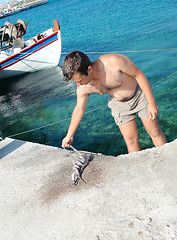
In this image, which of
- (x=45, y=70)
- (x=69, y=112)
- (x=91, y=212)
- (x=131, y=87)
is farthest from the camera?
(x=45, y=70)

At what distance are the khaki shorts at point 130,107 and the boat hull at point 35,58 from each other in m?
10.6

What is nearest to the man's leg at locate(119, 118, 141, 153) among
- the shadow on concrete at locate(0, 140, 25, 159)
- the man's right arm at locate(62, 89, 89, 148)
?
the man's right arm at locate(62, 89, 89, 148)

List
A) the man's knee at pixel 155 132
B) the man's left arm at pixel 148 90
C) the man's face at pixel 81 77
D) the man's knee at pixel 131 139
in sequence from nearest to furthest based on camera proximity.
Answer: the man's face at pixel 81 77
the man's left arm at pixel 148 90
the man's knee at pixel 155 132
the man's knee at pixel 131 139

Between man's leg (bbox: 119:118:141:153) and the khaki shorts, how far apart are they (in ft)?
0.24

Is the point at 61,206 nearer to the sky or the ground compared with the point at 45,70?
nearer to the sky

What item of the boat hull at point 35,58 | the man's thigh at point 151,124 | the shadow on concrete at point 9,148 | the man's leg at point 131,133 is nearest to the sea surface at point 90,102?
the boat hull at point 35,58

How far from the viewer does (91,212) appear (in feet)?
8.73

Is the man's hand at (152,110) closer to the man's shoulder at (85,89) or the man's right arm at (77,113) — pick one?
the man's shoulder at (85,89)

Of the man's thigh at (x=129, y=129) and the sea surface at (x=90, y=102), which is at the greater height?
the man's thigh at (x=129, y=129)

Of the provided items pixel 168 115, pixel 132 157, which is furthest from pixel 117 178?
pixel 168 115

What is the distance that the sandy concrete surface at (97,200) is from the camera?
7.82 feet

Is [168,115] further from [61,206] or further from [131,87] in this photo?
[61,206]

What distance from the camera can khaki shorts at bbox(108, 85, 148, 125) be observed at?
318 cm

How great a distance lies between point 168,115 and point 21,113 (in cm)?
510
